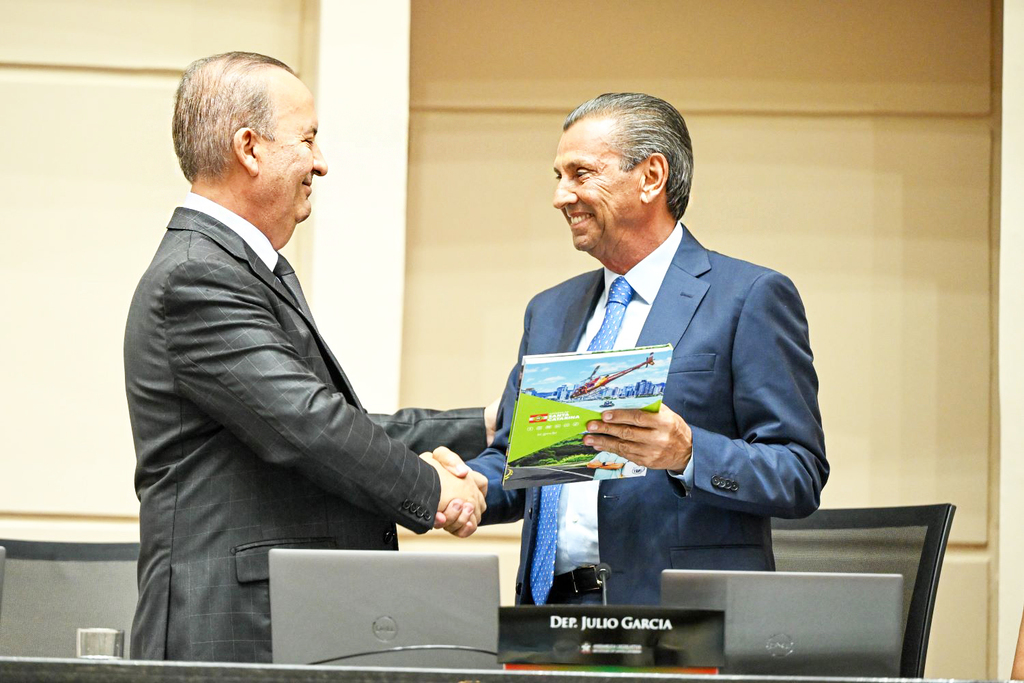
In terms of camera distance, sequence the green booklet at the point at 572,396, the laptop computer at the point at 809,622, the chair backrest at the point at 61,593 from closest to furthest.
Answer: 1. the laptop computer at the point at 809,622
2. the green booklet at the point at 572,396
3. the chair backrest at the point at 61,593

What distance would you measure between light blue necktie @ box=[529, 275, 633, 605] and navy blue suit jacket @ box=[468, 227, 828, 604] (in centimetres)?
3

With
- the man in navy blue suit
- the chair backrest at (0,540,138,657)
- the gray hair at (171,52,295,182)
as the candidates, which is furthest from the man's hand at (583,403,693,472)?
the chair backrest at (0,540,138,657)

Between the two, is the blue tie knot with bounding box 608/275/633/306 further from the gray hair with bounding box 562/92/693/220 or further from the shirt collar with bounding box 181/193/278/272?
the shirt collar with bounding box 181/193/278/272

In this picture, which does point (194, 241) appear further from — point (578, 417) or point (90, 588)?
point (90, 588)

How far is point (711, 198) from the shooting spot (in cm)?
374

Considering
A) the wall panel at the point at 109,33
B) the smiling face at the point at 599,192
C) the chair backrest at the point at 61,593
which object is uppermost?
the wall panel at the point at 109,33

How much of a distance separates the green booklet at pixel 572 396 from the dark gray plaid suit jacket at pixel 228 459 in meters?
0.30

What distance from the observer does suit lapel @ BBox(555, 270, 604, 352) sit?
Result: 246 centimetres

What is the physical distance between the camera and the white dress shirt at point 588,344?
2.23 meters

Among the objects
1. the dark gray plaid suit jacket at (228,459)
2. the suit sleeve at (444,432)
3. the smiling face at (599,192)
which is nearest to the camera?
the dark gray plaid suit jacket at (228,459)

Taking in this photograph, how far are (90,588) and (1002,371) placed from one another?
8.12 feet

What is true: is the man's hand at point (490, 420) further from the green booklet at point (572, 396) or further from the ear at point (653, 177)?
the green booklet at point (572, 396)

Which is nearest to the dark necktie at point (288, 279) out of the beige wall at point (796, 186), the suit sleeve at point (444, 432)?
the suit sleeve at point (444, 432)

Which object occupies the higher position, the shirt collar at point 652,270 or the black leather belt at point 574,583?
the shirt collar at point 652,270
